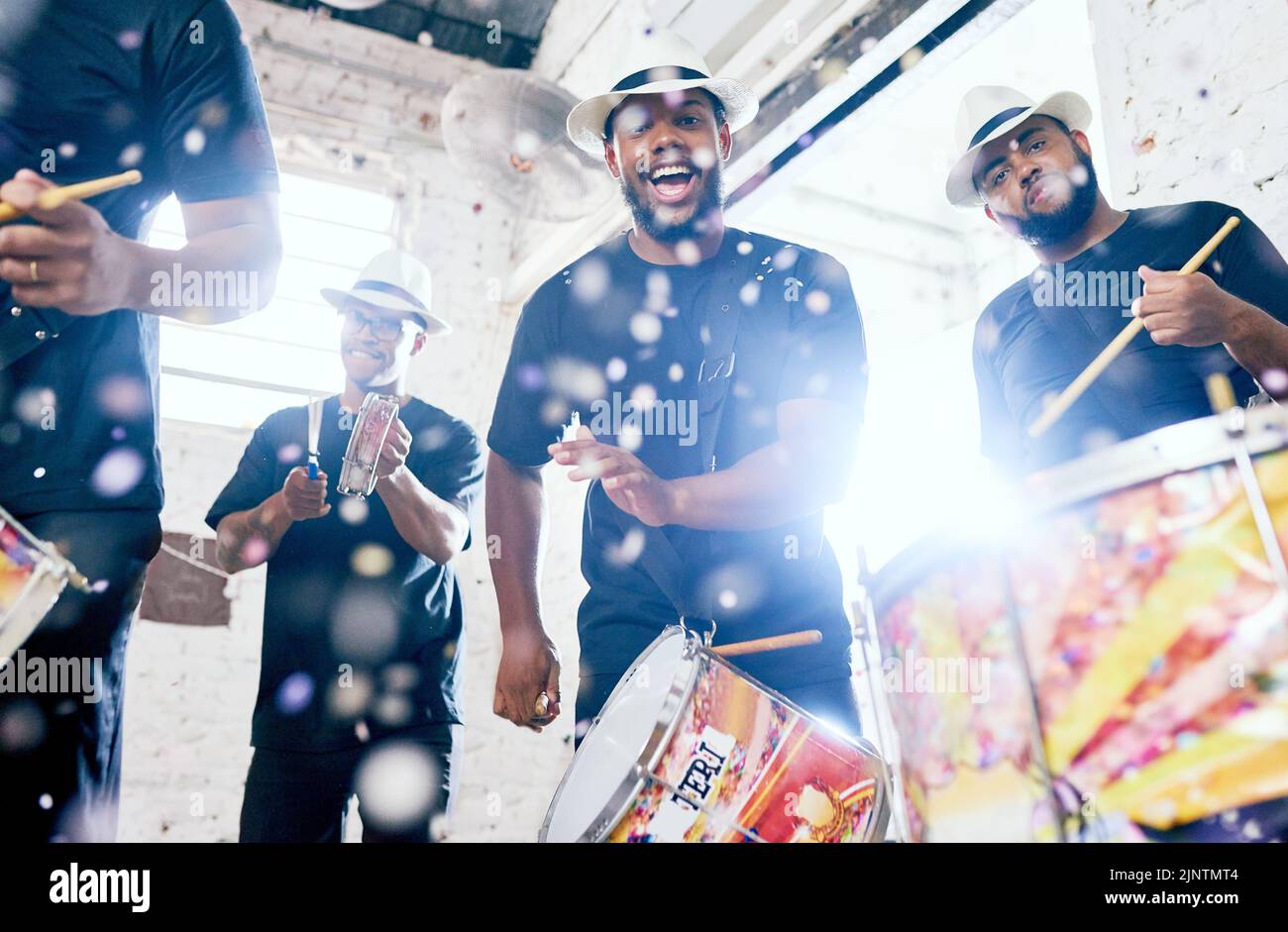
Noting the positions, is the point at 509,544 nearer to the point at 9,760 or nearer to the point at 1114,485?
the point at 9,760

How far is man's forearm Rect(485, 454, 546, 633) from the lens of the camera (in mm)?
1740

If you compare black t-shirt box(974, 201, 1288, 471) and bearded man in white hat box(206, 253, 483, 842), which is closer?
black t-shirt box(974, 201, 1288, 471)

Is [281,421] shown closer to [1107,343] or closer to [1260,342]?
[1107,343]

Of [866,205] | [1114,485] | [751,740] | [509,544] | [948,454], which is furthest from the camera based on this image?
[866,205]

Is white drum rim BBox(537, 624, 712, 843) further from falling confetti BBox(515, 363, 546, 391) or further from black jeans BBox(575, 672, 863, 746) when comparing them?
falling confetti BBox(515, 363, 546, 391)

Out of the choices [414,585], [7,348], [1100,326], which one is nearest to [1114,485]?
[1100,326]

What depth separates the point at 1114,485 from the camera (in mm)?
939

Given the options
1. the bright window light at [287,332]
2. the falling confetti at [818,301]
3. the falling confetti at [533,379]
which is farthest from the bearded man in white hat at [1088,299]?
the bright window light at [287,332]

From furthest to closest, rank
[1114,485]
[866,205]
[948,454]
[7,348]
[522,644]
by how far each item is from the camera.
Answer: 1. [866,205]
2. [948,454]
3. [522,644]
4. [7,348]
5. [1114,485]

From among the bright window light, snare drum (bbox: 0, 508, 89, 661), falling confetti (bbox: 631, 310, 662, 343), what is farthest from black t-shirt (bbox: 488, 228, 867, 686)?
the bright window light

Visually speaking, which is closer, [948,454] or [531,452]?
[531,452]

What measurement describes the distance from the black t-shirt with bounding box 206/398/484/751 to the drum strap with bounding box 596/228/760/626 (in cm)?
77

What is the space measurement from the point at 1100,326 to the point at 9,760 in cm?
183
